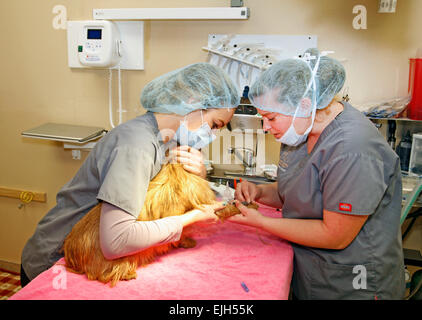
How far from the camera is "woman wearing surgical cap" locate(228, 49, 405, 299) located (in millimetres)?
1326

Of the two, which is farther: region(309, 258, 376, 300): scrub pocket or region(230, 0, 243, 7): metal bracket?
region(230, 0, 243, 7): metal bracket

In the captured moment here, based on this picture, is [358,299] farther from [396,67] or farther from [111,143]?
[396,67]

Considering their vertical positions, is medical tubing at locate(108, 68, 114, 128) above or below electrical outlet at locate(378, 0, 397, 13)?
below

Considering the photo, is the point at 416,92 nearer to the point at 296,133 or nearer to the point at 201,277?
the point at 296,133

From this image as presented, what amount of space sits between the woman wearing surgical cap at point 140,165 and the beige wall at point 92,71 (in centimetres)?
107

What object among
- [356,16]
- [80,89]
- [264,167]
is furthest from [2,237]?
[356,16]

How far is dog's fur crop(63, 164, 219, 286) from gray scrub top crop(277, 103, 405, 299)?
0.43 metres

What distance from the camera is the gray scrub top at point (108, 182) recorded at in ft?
4.08

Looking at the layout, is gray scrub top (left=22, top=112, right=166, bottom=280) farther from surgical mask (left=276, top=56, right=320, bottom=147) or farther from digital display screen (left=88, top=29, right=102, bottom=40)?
digital display screen (left=88, top=29, right=102, bottom=40)

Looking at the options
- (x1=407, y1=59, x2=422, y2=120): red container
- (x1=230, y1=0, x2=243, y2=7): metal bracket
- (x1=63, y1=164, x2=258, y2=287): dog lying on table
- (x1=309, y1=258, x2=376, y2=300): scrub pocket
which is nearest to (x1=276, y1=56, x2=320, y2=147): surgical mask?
(x1=63, y1=164, x2=258, y2=287): dog lying on table

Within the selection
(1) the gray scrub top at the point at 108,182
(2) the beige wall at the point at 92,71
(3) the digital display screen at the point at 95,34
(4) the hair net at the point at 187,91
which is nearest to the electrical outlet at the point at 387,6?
(2) the beige wall at the point at 92,71

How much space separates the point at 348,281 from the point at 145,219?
0.81m

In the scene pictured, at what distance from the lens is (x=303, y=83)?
4.76ft

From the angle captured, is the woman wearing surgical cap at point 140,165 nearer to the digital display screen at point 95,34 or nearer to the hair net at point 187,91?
the hair net at point 187,91
